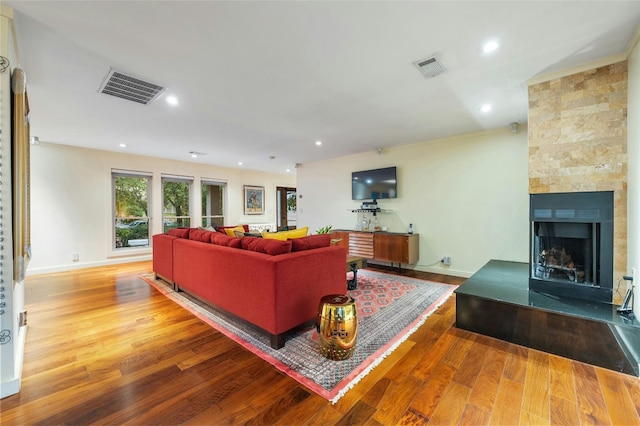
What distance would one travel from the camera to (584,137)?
7.54 feet

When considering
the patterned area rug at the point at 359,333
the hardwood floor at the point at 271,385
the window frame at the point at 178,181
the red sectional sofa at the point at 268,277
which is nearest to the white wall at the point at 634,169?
the hardwood floor at the point at 271,385

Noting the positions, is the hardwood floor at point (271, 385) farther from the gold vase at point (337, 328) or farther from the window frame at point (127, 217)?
the window frame at point (127, 217)

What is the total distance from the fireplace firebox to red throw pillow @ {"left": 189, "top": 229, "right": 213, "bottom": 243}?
3.48 meters

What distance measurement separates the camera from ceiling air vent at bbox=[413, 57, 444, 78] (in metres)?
2.22

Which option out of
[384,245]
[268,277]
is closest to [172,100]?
[268,277]

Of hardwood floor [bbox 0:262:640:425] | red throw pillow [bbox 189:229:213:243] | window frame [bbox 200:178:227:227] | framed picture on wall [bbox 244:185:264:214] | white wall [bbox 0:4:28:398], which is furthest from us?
framed picture on wall [bbox 244:185:264:214]

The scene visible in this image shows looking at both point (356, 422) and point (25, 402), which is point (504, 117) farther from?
point (25, 402)

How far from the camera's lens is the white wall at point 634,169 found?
1.94 meters

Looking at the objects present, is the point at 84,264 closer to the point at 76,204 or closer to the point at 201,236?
the point at 76,204

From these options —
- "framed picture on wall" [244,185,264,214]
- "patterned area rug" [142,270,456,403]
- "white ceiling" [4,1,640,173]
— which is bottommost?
"patterned area rug" [142,270,456,403]

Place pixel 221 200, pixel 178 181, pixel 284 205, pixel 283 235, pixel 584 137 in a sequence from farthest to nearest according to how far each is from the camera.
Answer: pixel 284 205, pixel 221 200, pixel 178 181, pixel 283 235, pixel 584 137

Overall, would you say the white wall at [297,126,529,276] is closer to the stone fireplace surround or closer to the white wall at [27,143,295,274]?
the stone fireplace surround

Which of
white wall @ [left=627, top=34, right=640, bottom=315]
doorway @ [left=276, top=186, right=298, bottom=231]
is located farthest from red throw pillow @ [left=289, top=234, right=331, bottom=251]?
doorway @ [left=276, top=186, right=298, bottom=231]

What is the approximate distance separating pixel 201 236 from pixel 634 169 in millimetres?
4107
